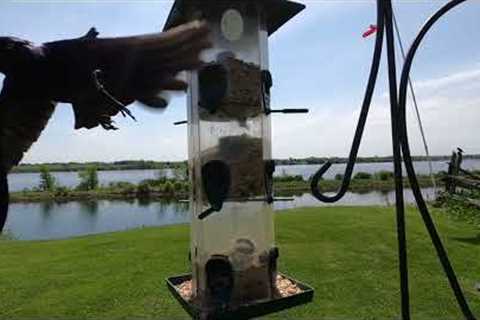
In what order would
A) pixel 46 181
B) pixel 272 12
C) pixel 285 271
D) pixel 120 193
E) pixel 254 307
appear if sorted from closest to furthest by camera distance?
1. pixel 254 307
2. pixel 272 12
3. pixel 285 271
4. pixel 120 193
5. pixel 46 181

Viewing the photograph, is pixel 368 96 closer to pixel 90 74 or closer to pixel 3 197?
pixel 90 74

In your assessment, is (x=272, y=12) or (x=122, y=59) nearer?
(x=122, y=59)

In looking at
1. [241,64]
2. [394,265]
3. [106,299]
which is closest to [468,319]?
[241,64]

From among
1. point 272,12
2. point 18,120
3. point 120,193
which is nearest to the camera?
point 18,120

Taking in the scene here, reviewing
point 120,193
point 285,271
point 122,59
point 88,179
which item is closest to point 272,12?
point 122,59

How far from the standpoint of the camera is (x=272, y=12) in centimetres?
227

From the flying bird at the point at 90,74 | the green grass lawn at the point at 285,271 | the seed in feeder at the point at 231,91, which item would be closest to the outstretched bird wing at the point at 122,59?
the flying bird at the point at 90,74

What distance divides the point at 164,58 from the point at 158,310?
14.1 feet

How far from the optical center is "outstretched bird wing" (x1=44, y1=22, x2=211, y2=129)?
116 cm

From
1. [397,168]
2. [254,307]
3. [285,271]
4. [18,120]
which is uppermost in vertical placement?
[18,120]

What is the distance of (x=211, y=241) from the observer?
2174mm

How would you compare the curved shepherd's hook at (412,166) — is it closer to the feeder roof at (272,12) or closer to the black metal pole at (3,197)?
the feeder roof at (272,12)

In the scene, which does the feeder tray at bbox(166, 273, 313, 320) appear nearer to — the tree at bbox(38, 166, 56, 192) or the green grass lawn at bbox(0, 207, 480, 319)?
the green grass lawn at bbox(0, 207, 480, 319)

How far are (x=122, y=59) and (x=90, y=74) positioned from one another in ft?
0.31
